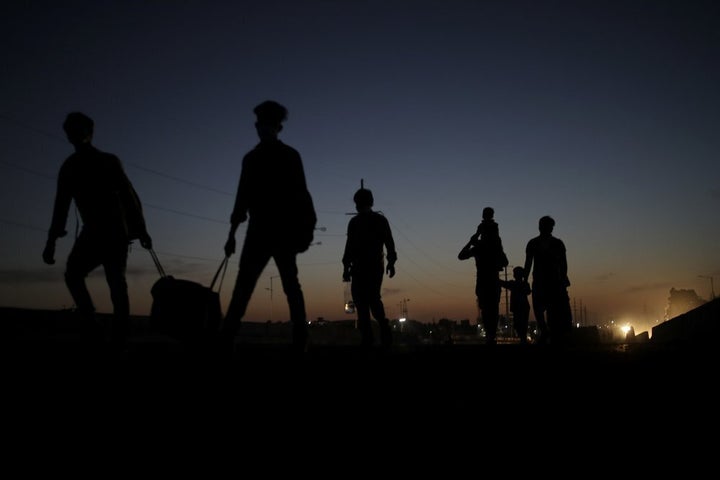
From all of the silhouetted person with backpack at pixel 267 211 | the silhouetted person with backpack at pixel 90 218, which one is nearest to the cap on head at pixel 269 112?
the silhouetted person with backpack at pixel 267 211

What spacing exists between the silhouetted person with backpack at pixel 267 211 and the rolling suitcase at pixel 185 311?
16 centimetres

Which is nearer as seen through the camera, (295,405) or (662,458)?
(662,458)

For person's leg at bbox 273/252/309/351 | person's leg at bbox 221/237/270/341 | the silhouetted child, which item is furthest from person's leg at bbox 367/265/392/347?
the silhouetted child

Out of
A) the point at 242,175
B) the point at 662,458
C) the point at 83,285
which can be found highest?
the point at 242,175

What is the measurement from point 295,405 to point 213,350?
8.50ft

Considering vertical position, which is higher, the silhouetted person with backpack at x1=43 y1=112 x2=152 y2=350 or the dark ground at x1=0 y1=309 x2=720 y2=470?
the silhouetted person with backpack at x1=43 y1=112 x2=152 y2=350

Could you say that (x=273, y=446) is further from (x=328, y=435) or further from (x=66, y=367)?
(x=66, y=367)

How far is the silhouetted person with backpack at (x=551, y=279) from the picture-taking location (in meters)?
8.86

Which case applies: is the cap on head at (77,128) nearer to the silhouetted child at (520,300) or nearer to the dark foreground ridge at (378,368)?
the dark foreground ridge at (378,368)

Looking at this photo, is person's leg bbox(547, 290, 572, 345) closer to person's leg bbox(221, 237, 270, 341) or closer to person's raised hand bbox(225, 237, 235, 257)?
person's leg bbox(221, 237, 270, 341)

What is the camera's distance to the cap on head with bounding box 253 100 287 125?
15.8 feet

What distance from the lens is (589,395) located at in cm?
279

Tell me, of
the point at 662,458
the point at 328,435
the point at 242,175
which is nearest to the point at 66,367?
the point at 242,175

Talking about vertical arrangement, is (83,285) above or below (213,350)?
above
